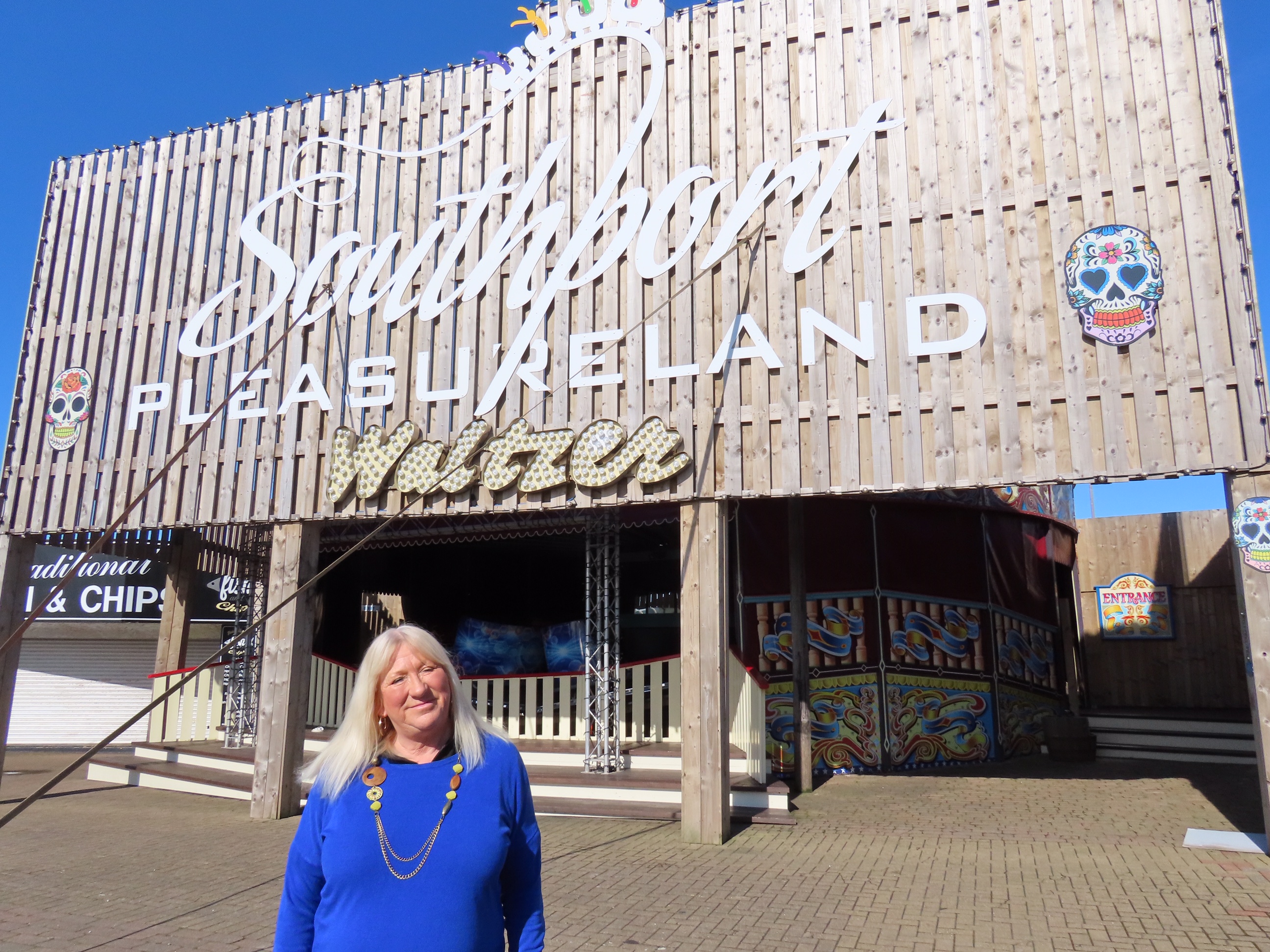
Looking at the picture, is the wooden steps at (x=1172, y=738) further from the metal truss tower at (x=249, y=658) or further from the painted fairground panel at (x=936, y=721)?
the metal truss tower at (x=249, y=658)

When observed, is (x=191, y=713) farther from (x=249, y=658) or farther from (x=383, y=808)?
(x=383, y=808)

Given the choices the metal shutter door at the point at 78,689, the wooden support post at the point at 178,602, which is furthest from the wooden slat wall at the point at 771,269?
the metal shutter door at the point at 78,689

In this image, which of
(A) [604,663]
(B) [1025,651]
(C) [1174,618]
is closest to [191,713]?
(A) [604,663]

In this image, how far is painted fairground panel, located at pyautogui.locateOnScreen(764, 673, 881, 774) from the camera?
11547 mm

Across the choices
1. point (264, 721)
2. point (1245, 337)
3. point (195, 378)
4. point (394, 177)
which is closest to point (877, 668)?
point (1245, 337)

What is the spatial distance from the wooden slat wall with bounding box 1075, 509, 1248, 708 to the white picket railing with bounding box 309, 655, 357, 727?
42.2ft

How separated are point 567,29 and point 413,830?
9941 millimetres

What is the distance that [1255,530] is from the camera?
281 inches

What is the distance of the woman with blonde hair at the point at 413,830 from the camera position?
2260 millimetres

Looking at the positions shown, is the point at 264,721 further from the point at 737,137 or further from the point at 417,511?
the point at 737,137

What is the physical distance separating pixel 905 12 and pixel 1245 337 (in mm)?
4401

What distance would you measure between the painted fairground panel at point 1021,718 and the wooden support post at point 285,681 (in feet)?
30.4

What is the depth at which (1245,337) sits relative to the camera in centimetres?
730

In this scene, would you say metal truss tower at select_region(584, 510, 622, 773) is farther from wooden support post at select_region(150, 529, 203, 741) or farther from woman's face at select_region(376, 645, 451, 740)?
woman's face at select_region(376, 645, 451, 740)
